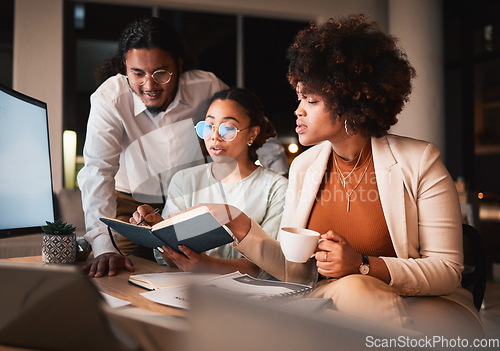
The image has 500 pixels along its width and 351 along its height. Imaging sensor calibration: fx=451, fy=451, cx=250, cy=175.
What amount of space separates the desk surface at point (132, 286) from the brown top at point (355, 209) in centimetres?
35

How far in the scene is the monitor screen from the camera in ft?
→ 2.90

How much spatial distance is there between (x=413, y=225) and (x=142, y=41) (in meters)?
0.75

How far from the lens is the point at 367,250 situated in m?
0.93

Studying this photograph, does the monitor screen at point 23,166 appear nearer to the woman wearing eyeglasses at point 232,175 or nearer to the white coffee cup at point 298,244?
the woman wearing eyeglasses at point 232,175

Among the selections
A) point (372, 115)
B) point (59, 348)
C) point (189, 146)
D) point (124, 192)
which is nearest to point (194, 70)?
point (189, 146)

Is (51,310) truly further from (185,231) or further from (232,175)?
(232,175)

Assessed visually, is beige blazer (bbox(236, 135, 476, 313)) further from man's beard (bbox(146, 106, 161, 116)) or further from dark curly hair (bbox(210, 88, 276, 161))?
man's beard (bbox(146, 106, 161, 116))

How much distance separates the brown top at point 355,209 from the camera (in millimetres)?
932

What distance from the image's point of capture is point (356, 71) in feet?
3.01

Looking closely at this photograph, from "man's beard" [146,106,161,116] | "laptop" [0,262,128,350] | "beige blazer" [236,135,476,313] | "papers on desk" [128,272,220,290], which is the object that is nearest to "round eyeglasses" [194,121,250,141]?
"man's beard" [146,106,161,116]

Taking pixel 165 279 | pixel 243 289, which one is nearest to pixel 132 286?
pixel 165 279

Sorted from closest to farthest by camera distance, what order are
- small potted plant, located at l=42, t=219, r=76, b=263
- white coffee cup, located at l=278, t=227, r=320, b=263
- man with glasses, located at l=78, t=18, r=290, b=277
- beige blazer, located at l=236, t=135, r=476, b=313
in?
1. white coffee cup, located at l=278, t=227, r=320, b=263
2. beige blazer, located at l=236, t=135, r=476, b=313
3. small potted plant, located at l=42, t=219, r=76, b=263
4. man with glasses, located at l=78, t=18, r=290, b=277

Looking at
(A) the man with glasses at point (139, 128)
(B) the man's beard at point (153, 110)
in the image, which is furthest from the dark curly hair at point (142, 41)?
→ (B) the man's beard at point (153, 110)

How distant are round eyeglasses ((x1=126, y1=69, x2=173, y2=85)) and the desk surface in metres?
0.41
